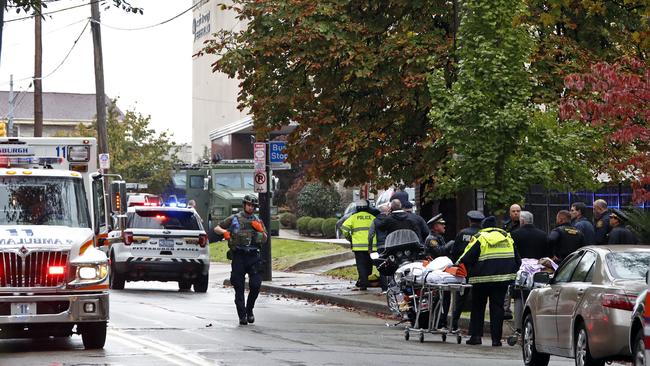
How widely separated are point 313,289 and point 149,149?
54.9 m

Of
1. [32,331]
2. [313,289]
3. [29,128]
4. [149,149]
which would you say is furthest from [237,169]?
[29,128]

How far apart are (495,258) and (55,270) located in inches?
225

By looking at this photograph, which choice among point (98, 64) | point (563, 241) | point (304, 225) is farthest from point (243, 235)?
point (304, 225)

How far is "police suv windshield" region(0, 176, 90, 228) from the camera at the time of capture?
16.4 metres

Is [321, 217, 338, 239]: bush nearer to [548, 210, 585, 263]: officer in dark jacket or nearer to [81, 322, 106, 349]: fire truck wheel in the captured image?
[548, 210, 585, 263]: officer in dark jacket

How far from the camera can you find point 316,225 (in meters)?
56.7

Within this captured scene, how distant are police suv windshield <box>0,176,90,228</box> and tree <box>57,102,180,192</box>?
207ft

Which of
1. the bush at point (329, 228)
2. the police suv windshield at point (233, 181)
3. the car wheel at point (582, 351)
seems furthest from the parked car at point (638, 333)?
the bush at point (329, 228)

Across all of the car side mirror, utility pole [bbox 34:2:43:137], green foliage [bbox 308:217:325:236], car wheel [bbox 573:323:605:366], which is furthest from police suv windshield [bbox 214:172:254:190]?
car wheel [bbox 573:323:605:366]

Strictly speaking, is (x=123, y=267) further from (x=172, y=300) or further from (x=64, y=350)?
(x=64, y=350)

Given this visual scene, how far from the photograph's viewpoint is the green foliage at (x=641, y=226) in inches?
839

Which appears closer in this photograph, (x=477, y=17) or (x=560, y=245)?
(x=560, y=245)

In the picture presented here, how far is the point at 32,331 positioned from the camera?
1669 centimetres

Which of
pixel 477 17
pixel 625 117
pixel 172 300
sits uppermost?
pixel 477 17
